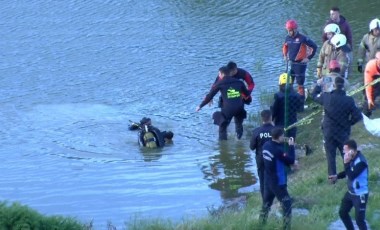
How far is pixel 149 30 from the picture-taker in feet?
95.9

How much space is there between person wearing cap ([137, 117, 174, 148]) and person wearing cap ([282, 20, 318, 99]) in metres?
3.00

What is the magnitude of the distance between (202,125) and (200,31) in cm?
865

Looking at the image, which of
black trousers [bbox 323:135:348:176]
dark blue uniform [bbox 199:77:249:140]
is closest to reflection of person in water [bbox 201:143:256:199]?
dark blue uniform [bbox 199:77:249:140]

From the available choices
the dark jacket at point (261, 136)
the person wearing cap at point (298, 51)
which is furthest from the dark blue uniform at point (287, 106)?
the person wearing cap at point (298, 51)

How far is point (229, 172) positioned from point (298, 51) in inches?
153

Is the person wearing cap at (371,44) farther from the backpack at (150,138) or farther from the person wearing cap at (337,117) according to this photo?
the person wearing cap at (337,117)

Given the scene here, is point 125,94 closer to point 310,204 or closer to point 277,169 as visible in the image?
point 310,204

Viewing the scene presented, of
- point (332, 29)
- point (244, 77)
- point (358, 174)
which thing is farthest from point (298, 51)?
point (358, 174)

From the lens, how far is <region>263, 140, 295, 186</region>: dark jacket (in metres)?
12.3

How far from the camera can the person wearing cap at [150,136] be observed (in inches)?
736

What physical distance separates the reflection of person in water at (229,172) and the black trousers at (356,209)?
3.79 metres

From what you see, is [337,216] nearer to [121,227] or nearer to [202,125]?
[121,227]

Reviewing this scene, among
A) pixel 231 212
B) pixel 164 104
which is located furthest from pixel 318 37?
pixel 231 212

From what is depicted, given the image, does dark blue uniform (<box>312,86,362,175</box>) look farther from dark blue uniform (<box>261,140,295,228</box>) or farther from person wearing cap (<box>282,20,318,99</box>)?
person wearing cap (<box>282,20,318,99</box>)
